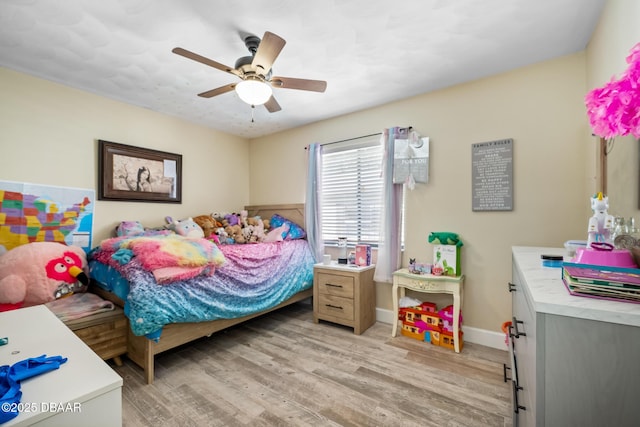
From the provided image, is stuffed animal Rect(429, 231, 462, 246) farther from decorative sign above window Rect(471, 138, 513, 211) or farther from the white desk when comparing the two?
the white desk

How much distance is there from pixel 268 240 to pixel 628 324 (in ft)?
10.2

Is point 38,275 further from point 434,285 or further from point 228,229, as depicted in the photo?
point 434,285

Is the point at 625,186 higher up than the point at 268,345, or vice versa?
the point at 625,186

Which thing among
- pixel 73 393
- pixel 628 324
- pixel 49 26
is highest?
pixel 49 26

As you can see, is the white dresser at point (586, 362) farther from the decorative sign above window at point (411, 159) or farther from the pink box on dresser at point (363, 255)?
the pink box on dresser at point (363, 255)

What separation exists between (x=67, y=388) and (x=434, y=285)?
8.05 ft

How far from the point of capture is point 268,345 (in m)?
2.51

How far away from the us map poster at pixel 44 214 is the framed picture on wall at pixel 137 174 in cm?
22

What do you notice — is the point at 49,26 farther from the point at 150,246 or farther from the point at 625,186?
the point at 625,186

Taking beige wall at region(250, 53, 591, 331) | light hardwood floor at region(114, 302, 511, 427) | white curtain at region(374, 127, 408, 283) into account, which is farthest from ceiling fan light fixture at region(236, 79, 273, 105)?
light hardwood floor at region(114, 302, 511, 427)

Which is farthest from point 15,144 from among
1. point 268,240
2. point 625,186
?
point 625,186

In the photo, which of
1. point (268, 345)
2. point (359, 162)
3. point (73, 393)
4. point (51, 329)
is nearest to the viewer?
point (73, 393)

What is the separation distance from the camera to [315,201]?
3465 mm

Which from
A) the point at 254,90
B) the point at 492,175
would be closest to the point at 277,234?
the point at 254,90
